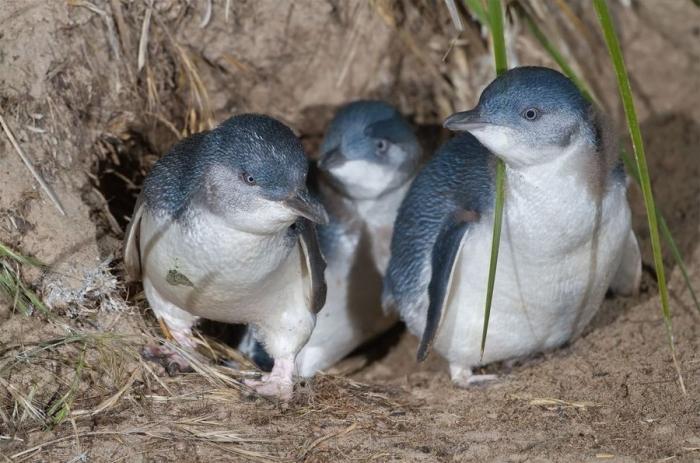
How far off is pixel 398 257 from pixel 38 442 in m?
2.19

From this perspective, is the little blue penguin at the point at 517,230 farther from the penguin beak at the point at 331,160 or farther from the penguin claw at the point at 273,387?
the penguin claw at the point at 273,387

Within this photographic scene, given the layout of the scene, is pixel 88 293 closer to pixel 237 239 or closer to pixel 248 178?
pixel 237 239

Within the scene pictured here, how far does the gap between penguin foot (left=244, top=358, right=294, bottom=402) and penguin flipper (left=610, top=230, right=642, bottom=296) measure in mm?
1917

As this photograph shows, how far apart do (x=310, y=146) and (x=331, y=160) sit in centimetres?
129

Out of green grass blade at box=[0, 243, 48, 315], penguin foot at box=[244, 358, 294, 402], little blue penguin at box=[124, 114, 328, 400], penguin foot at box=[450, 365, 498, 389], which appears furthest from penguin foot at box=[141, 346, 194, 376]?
penguin foot at box=[450, 365, 498, 389]

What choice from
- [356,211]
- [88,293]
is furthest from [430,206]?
[88,293]

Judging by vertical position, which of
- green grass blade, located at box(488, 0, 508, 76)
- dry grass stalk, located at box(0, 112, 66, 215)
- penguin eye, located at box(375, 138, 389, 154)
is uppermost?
green grass blade, located at box(488, 0, 508, 76)

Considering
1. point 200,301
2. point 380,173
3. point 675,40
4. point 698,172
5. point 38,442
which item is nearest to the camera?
point 38,442

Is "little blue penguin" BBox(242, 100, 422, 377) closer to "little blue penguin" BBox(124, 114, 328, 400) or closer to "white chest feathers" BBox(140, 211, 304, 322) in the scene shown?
"little blue penguin" BBox(124, 114, 328, 400)

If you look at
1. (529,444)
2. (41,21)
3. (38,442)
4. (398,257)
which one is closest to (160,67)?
(41,21)

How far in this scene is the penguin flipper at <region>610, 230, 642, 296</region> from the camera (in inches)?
220

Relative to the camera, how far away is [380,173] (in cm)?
606

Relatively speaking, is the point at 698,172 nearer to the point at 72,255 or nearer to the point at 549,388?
the point at 549,388

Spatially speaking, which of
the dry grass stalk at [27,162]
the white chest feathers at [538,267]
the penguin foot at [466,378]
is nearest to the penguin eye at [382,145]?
the white chest feathers at [538,267]
